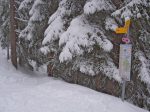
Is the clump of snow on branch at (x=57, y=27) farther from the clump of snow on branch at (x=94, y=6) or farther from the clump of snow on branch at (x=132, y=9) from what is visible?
the clump of snow on branch at (x=132, y=9)

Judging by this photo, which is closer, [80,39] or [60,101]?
[60,101]

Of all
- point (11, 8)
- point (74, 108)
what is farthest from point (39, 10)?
point (74, 108)

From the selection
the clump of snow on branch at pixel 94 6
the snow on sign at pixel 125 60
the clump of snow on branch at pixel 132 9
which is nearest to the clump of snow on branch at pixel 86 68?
the snow on sign at pixel 125 60

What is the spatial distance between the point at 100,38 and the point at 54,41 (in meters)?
2.32

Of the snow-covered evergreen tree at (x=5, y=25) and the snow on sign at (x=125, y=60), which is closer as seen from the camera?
the snow on sign at (x=125, y=60)

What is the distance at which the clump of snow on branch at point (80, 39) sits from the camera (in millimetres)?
9844

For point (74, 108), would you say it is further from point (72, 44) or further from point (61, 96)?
point (72, 44)

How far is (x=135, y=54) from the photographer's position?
32.6ft

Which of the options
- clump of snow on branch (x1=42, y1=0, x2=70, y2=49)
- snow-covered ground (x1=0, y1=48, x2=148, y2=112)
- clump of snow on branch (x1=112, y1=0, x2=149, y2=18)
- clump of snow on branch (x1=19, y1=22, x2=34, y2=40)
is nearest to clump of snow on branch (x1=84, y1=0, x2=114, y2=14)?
clump of snow on branch (x1=112, y1=0, x2=149, y2=18)

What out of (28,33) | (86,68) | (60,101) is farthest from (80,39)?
(28,33)

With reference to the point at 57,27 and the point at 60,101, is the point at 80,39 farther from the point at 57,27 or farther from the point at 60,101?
the point at 60,101

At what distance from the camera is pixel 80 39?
9.91m

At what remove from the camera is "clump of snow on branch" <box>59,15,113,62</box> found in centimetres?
984

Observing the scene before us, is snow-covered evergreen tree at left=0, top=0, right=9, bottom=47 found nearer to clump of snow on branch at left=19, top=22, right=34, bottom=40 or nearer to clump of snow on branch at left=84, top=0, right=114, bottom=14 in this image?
clump of snow on branch at left=19, top=22, right=34, bottom=40
